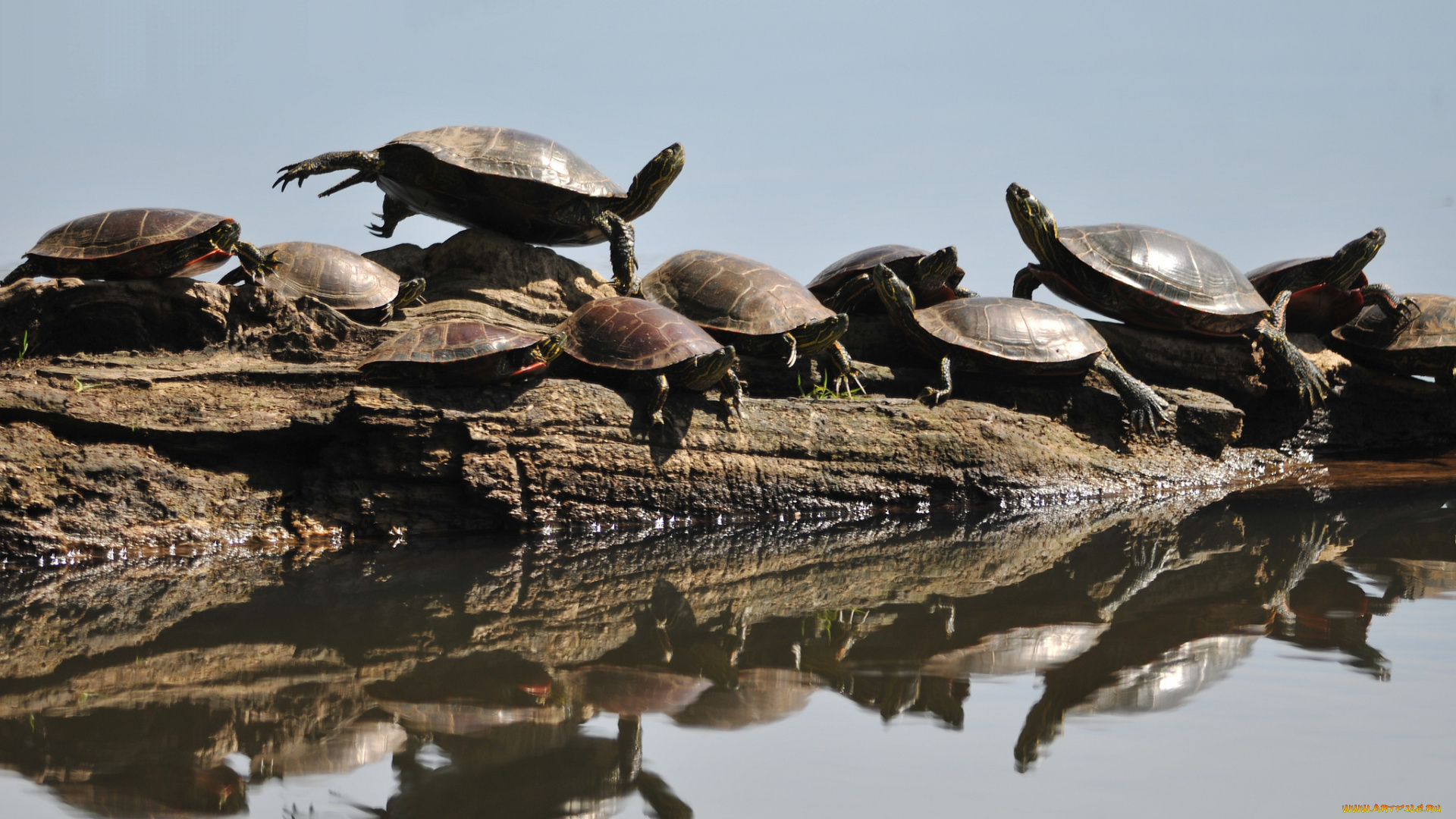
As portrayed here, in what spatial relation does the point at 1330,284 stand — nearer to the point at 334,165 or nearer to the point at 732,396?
the point at 732,396

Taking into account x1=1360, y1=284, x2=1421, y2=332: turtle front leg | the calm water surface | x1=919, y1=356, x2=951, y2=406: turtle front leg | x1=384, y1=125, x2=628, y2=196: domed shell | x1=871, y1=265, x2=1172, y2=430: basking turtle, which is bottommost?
the calm water surface

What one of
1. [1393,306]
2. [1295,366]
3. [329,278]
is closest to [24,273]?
[329,278]

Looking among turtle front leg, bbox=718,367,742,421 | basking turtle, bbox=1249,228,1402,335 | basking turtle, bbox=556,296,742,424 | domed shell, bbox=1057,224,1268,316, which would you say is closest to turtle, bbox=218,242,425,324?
basking turtle, bbox=556,296,742,424

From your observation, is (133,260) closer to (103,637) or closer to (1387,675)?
(103,637)

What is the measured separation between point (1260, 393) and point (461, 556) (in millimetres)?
7663

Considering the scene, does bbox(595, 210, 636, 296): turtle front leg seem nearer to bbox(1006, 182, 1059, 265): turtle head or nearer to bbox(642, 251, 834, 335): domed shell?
bbox(642, 251, 834, 335): domed shell

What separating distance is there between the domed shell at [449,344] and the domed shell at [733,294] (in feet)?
5.83

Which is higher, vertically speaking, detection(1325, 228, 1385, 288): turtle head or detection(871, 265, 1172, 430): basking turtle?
detection(1325, 228, 1385, 288): turtle head

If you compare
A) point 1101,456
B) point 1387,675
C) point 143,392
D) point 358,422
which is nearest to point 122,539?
point 143,392

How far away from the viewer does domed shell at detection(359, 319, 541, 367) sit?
6023 mm

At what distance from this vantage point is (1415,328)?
31.2 feet

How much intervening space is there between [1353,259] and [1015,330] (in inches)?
169

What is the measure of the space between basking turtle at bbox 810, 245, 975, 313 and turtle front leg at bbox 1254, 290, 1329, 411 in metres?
Answer: 2.76

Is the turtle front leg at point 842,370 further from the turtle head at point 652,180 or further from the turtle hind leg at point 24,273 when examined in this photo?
the turtle hind leg at point 24,273
